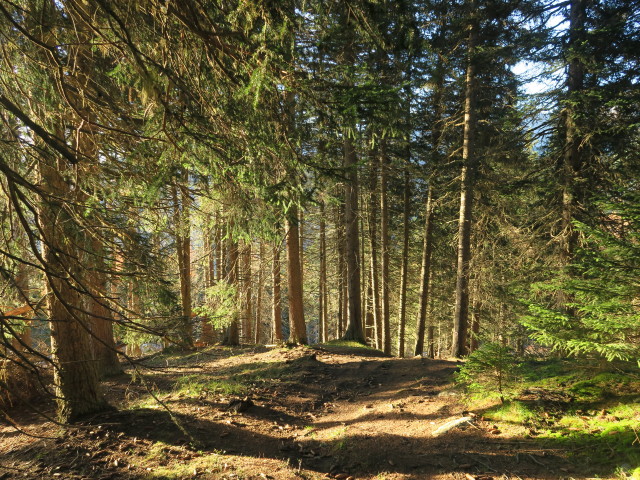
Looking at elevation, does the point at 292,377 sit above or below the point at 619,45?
below

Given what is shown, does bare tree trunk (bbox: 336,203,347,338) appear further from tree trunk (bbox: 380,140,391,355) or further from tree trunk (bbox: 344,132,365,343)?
tree trunk (bbox: 344,132,365,343)

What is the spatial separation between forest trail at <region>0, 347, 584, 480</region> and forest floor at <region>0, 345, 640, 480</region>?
2cm

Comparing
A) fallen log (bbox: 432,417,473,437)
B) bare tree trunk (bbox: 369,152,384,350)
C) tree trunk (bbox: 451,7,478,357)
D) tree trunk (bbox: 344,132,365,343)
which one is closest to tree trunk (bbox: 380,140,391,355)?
bare tree trunk (bbox: 369,152,384,350)

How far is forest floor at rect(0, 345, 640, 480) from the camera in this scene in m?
3.77

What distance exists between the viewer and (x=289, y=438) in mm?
5195

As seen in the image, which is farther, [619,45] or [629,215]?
[619,45]

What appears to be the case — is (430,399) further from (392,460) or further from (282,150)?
(282,150)

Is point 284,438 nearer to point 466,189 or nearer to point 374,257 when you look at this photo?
point 466,189

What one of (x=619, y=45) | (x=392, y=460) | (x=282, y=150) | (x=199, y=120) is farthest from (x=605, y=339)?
(x=619, y=45)

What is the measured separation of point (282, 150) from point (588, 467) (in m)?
5.17

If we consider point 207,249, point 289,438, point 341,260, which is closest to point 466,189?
point 289,438

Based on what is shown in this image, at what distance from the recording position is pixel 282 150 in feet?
15.9

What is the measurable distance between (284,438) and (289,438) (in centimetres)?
8

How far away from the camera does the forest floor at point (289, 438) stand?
3770 mm
